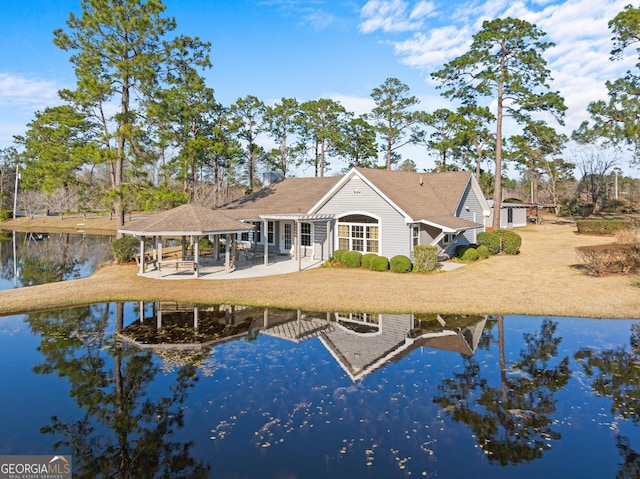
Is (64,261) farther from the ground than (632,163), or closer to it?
closer to it

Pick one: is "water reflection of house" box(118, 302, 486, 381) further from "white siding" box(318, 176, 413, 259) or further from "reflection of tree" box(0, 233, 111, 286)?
"reflection of tree" box(0, 233, 111, 286)

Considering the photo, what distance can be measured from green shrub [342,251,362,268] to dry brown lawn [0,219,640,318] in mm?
852

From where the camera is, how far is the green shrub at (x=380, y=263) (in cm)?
1973

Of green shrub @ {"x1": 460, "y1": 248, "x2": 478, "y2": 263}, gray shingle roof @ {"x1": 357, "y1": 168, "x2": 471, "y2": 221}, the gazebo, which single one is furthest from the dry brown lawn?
gray shingle roof @ {"x1": 357, "y1": 168, "x2": 471, "y2": 221}

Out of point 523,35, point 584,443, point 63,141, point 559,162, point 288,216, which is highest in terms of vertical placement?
point 523,35

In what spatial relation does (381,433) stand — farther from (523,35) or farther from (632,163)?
(632,163)

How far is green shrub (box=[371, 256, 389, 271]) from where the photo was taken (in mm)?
19734

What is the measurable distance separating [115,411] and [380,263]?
14.4m

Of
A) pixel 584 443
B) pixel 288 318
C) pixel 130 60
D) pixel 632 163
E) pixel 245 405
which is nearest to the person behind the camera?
pixel 584 443

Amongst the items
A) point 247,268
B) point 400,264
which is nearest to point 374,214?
point 400,264

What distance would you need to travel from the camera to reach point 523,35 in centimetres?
2869

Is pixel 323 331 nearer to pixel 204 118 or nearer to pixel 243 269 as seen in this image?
pixel 243 269

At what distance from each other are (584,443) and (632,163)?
44.8 meters

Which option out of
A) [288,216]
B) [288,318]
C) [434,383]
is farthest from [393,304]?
[288,216]
